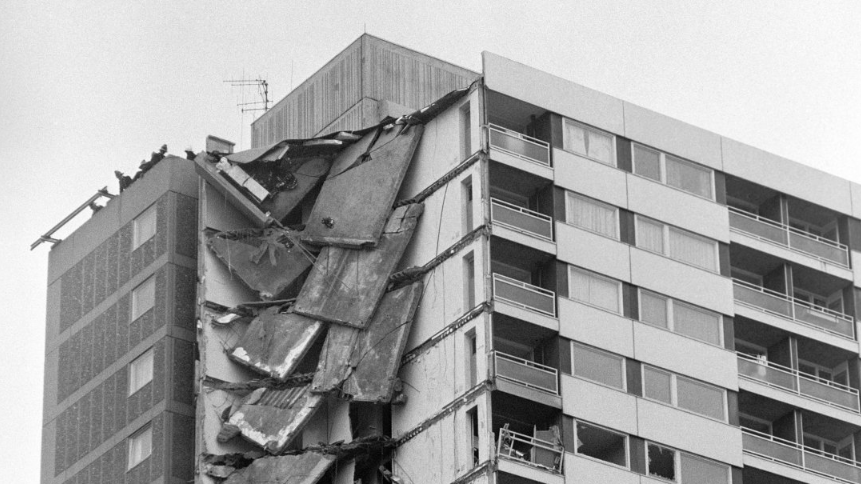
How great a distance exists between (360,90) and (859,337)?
21270 millimetres

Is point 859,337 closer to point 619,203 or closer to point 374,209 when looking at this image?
point 619,203

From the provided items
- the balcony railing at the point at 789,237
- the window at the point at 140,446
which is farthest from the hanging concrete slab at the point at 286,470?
the balcony railing at the point at 789,237

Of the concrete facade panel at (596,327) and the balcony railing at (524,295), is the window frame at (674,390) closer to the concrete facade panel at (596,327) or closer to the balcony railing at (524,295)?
the concrete facade panel at (596,327)

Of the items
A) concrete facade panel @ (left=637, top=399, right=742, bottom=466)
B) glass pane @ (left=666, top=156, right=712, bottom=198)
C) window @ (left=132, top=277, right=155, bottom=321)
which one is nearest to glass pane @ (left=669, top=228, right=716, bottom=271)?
glass pane @ (left=666, top=156, right=712, bottom=198)

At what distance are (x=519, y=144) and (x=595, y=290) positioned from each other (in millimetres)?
5797

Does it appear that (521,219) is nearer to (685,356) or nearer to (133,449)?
(685,356)

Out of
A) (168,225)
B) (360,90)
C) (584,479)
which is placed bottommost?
(584,479)

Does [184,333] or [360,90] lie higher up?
[360,90]

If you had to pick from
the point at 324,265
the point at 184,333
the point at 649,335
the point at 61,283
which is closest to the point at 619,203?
the point at 649,335

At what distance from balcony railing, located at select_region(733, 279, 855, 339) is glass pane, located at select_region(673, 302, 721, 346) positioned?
2104 mm

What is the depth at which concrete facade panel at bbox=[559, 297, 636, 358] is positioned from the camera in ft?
265

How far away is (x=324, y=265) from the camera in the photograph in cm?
8419

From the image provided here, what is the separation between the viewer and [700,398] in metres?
83.1

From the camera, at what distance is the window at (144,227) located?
8800cm
